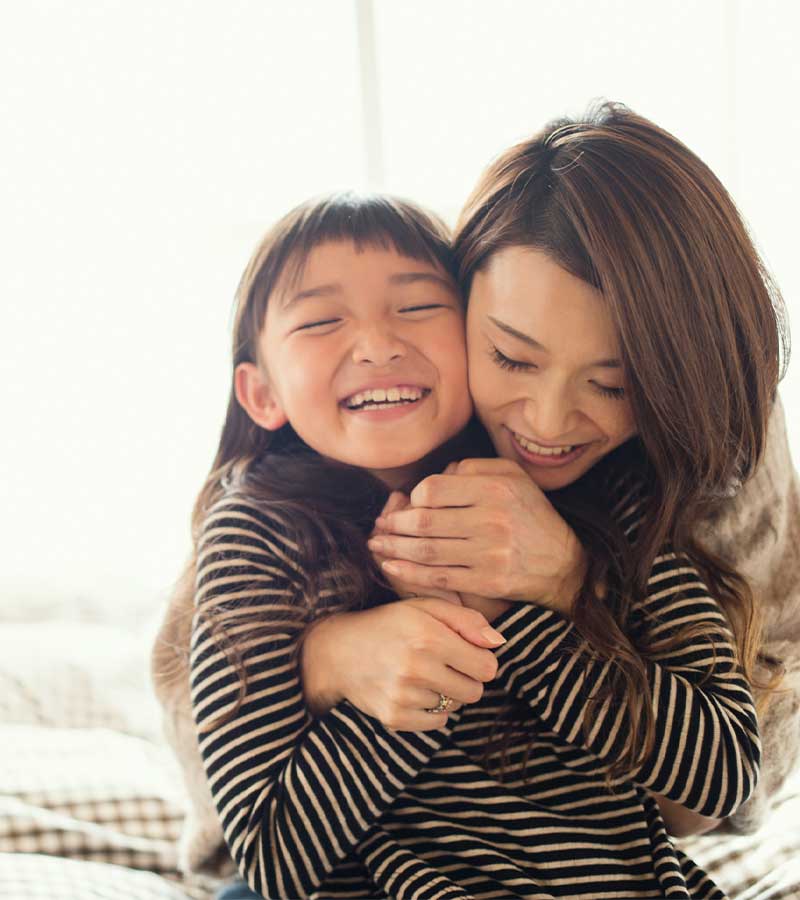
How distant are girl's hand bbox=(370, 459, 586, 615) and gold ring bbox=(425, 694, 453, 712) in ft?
0.35

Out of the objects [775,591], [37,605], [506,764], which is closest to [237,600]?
[506,764]

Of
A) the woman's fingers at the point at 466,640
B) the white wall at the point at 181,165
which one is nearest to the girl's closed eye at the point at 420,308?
the woman's fingers at the point at 466,640

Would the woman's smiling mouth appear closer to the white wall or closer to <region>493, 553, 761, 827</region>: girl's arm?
<region>493, 553, 761, 827</region>: girl's arm

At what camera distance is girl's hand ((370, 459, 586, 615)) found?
3.14 feet

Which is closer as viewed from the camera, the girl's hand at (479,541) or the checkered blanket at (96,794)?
the girl's hand at (479,541)

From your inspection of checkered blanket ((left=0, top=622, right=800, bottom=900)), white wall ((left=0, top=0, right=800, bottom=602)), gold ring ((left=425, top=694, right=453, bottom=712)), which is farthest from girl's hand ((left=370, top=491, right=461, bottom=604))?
white wall ((left=0, top=0, right=800, bottom=602))

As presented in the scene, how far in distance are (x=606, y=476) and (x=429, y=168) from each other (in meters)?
1.89

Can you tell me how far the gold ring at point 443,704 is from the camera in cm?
92

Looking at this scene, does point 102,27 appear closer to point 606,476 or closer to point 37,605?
point 37,605

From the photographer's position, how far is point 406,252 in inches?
41.9

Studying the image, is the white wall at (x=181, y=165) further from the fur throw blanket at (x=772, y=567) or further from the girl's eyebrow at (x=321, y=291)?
the girl's eyebrow at (x=321, y=291)

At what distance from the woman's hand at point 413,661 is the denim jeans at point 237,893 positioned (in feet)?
0.92

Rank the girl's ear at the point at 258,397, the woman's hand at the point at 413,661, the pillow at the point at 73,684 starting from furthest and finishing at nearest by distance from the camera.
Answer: the pillow at the point at 73,684, the girl's ear at the point at 258,397, the woman's hand at the point at 413,661

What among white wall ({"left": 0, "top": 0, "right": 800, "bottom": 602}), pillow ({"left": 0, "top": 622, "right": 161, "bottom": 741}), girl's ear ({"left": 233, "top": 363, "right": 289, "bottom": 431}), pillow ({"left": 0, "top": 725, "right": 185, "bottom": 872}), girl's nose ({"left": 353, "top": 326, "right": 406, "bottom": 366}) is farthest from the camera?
white wall ({"left": 0, "top": 0, "right": 800, "bottom": 602})
